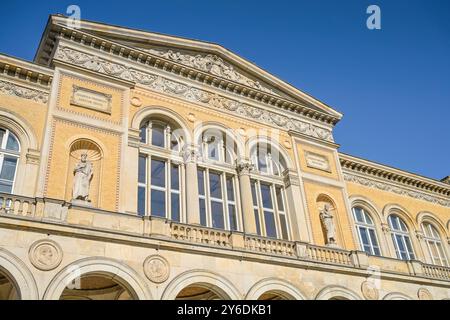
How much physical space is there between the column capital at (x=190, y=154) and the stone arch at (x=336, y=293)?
6.20 meters

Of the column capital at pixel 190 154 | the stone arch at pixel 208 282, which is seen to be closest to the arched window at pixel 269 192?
the column capital at pixel 190 154

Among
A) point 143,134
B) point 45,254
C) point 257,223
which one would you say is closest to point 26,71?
point 143,134

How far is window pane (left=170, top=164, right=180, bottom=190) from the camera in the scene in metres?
15.1

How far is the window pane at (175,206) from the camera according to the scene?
572 inches

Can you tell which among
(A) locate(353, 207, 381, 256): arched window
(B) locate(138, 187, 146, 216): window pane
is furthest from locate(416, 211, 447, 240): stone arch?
(B) locate(138, 187, 146, 216): window pane

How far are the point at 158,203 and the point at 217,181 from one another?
8.74ft

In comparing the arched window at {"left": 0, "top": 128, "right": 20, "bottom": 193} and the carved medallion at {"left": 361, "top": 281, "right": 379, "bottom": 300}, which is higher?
the arched window at {"left": 0, "top": 128, "right": 20, "bottom": 193}

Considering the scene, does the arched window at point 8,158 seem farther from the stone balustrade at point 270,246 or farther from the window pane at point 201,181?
the stone balustrade at point 270,246

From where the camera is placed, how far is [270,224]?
54.5 ft

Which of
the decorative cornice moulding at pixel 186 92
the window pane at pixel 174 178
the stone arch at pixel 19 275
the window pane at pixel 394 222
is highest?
the decorative cornice moulding at pixel 186 92

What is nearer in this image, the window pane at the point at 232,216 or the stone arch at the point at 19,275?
A: the stone arch at the point at 19,275

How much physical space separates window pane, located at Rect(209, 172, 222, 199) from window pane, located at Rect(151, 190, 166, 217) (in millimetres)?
1990

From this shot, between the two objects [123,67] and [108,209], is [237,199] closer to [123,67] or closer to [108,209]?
[108,209]

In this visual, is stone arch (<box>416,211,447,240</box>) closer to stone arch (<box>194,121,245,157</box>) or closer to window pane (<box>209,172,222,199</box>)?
stone arch (<box>194,121,245,157</box>)
